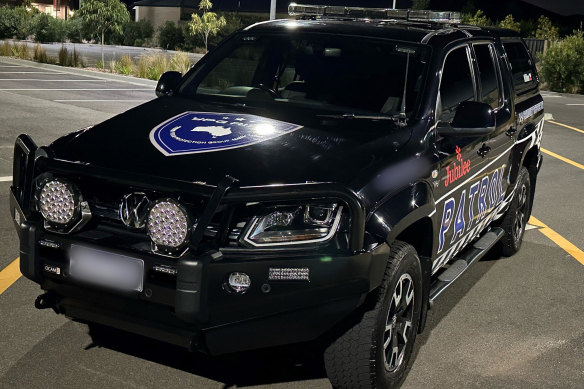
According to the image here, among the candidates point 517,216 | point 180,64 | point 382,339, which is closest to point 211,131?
point 382,339

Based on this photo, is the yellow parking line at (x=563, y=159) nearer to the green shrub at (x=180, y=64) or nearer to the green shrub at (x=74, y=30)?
the green shrub at (x=180, y=64)

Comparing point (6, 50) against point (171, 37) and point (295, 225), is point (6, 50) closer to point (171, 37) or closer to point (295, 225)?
point (171, 37)

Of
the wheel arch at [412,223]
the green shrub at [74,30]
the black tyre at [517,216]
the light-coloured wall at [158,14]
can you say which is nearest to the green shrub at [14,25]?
the green shrub at [74,30]

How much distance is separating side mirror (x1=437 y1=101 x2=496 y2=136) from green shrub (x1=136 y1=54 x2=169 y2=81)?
18717mm

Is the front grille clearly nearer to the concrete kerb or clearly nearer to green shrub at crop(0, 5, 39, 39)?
the concrete kerb

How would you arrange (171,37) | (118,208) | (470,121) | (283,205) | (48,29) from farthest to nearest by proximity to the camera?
(171,37) < (48,29) < (470,121) < (118,208) < (283,205)

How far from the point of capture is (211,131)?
448 centimetres

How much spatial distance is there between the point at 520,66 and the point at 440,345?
2921 millimetres

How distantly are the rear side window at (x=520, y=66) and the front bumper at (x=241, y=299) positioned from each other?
3328mm

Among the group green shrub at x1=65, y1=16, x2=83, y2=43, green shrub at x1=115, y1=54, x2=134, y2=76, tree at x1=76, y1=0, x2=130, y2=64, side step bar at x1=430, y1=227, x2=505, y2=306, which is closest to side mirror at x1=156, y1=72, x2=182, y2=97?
side step bar at x1=430, y1=227, x2=505, y2=306

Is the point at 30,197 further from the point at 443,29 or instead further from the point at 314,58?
the point at 443,29

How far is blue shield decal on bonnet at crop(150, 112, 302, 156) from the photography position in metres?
4.25

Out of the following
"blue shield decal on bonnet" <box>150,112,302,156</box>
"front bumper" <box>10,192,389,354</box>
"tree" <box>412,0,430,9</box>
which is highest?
"tree" <box>412,0,430,9</box>

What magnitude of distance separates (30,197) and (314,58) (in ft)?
6.85
